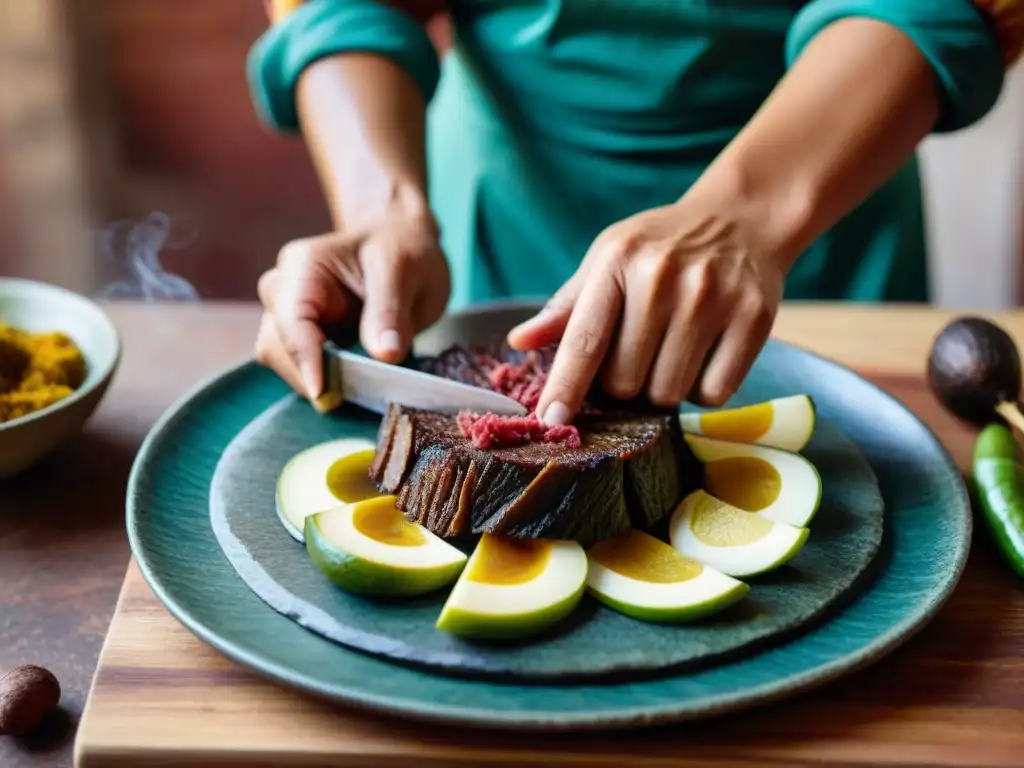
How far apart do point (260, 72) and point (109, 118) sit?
2.85 meters

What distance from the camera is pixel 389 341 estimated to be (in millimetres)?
1795

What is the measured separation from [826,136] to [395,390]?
3.09 ft

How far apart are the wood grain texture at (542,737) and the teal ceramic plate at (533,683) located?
0.16 ft

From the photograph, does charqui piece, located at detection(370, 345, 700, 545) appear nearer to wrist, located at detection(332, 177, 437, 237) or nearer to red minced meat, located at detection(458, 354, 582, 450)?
red minced meat, located at detection(458, 354, 582, 450)

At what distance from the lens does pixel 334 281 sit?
1.91 metres

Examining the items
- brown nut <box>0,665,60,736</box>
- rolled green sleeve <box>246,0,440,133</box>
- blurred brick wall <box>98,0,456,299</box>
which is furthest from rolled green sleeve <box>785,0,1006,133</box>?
blurred brick wall <box>98,0,456,299</box>

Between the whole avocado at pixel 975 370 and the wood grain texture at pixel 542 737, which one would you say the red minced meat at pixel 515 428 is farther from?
the whole avocado at pixel 975 370

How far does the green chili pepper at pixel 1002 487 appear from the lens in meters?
1.58

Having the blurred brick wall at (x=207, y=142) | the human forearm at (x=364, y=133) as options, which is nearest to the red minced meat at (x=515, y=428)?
the human forearm at (x=364, y=133)

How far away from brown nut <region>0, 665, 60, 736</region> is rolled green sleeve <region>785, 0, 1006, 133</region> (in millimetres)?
1887

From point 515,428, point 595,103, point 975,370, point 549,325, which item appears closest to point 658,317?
point 549,325

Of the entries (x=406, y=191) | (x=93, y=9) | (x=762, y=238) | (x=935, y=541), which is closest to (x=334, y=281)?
(x=406, y=191)

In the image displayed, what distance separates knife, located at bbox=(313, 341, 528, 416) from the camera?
1721mm

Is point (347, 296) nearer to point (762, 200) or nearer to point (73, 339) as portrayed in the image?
point (73, 339)
